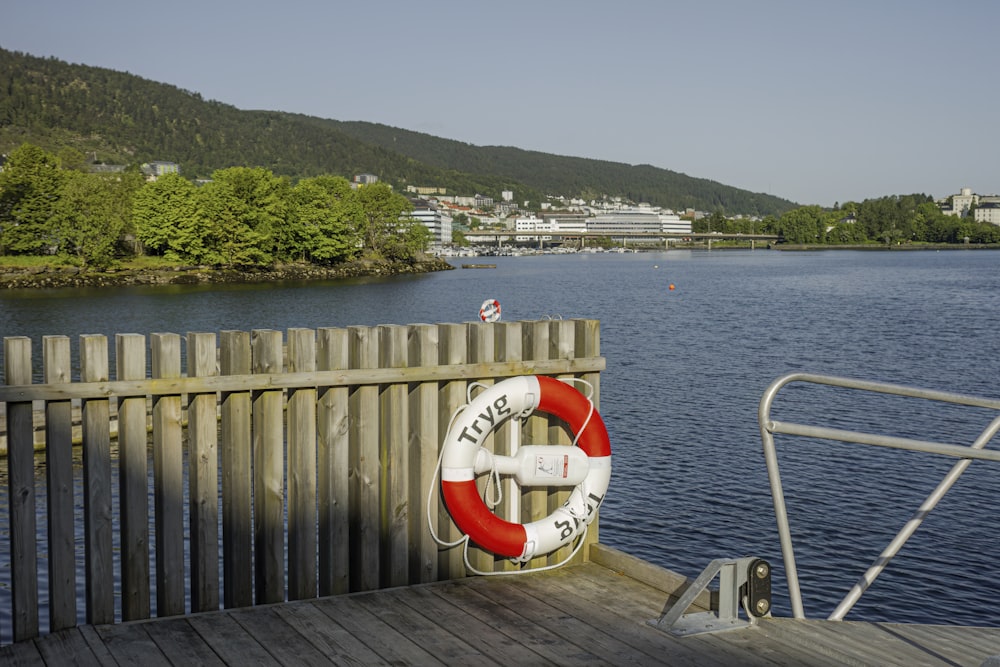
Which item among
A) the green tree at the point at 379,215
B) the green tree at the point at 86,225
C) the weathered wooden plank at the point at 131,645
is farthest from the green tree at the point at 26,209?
the weathered wooden plank at the point at 131,645

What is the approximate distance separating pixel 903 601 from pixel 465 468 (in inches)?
251

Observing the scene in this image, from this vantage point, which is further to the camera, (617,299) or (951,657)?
(617,299)

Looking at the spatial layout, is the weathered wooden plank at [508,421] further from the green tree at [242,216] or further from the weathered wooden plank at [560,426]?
A: the green tree at [242,216]

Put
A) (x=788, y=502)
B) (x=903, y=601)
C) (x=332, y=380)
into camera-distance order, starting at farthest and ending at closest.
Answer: (x=788, y=502)
(x=903, y=601)
(x=332, y=380)

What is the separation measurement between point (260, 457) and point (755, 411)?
15.3 m

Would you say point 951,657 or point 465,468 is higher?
point 465,468

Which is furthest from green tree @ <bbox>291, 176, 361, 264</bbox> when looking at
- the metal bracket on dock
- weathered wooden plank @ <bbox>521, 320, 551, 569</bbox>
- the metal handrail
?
the metal handrail

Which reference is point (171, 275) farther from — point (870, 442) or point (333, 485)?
point (870, 442)

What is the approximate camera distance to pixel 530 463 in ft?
16.0

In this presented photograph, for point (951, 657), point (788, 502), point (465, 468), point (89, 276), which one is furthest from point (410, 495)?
point (89, 276)

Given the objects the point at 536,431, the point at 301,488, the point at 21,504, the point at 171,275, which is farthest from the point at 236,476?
the point at 171,275

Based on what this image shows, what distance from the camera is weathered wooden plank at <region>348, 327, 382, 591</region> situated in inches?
180

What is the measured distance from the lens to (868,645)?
4047 millimetres

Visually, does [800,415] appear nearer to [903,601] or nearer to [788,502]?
[788,502]
